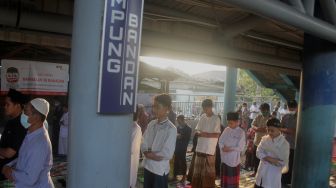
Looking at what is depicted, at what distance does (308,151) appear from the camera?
4.55m

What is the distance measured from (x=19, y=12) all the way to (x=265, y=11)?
7.11 ft

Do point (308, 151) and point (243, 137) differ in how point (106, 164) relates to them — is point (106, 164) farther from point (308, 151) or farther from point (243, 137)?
point (243, 137)

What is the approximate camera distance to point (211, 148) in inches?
239

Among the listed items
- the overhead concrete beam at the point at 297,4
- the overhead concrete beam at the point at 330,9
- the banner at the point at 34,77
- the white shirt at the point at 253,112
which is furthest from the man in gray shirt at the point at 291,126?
the white shirt at the point at 253,112

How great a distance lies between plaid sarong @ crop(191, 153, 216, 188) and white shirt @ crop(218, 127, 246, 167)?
0.47 meters

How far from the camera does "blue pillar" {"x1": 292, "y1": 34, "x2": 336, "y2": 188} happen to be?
446 cm

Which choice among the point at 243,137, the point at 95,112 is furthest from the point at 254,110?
the point at 95,112

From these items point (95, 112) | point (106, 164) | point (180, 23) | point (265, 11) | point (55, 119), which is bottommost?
point (55, 119)

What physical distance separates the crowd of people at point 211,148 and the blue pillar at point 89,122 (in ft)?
7.78

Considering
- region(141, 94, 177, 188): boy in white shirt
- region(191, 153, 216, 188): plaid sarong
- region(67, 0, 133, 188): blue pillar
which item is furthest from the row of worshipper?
region(191, 153, 216, 188): plaid sarong

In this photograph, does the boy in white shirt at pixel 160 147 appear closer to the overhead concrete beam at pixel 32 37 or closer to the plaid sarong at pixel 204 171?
the overhead concrete beam at pixel 32 37

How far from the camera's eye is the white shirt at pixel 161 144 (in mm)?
4230

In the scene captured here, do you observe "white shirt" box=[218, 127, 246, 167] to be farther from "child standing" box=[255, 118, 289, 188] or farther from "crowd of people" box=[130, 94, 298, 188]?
"child standing" box=[255, 118, 289, 188]

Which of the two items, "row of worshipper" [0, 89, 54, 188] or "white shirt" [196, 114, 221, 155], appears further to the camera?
"white shirt" [196, 114, 221, 155]
